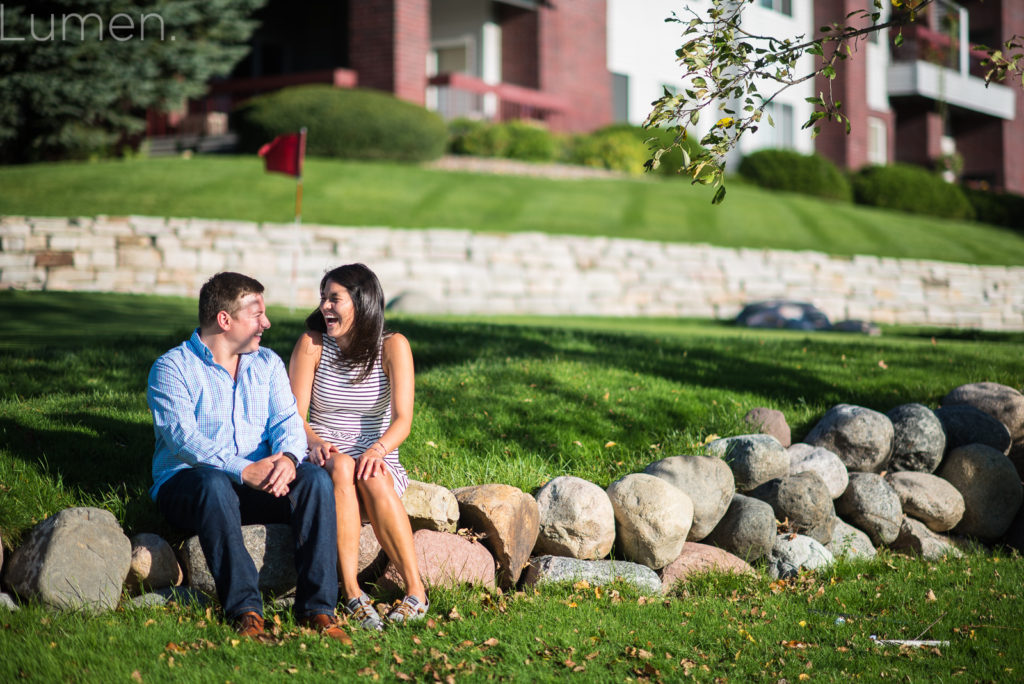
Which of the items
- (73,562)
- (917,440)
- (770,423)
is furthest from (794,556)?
(73,562)

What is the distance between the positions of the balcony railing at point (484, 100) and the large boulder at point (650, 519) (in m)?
19.8

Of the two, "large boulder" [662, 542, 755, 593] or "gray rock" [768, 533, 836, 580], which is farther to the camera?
"gray rock" [768, 533, 836, 580]

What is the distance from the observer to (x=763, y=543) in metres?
5.76

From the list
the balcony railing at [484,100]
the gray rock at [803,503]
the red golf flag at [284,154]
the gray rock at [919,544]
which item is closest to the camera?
the gray rock at [803,503]

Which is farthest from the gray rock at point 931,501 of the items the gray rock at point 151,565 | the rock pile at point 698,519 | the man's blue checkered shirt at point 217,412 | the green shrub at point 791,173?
the green shrub at point 791,173

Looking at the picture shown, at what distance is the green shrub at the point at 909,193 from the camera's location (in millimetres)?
27172

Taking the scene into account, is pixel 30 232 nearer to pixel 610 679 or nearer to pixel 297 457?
pixel 297 457

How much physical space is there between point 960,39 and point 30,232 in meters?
35.9

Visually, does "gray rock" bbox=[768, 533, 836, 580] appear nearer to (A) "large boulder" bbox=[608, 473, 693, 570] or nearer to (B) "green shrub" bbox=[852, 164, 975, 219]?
(A) "large boulder" bbox=[608, 473, 693, 570]

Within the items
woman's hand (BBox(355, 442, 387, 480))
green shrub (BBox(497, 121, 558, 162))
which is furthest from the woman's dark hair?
green shrub (BBox(497, 121, 558, 162))

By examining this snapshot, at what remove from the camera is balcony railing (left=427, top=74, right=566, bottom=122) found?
24.1 m

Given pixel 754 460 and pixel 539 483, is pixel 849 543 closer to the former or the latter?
pixel 754 460

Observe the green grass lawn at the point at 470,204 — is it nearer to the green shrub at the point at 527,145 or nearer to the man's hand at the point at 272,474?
the green shrub at the point at 527,145

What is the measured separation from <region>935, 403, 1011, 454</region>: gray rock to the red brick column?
17.4 m
